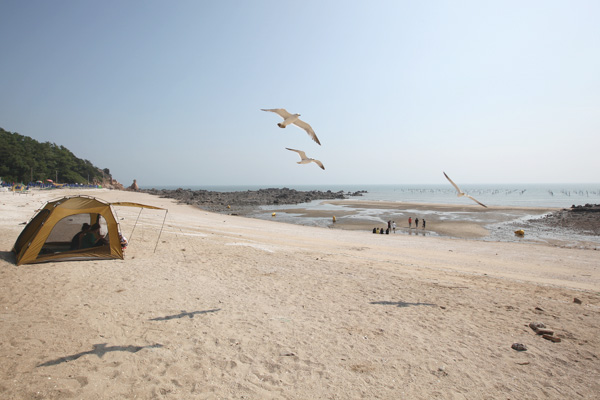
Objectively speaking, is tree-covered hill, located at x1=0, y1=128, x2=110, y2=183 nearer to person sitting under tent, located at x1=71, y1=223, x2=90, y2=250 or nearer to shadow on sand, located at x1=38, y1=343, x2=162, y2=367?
person sitting under tent, located at x1=71, y1=223, x2=90, y2=250

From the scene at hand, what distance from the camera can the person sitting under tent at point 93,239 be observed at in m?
9.84

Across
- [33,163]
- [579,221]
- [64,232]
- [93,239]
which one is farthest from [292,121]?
[33,163]

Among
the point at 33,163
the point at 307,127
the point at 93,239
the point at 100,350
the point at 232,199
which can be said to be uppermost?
the point at 33,163

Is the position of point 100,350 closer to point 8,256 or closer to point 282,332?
point 282,332

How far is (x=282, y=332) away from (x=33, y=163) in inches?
3101

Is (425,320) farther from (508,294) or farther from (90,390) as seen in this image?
(90,390)

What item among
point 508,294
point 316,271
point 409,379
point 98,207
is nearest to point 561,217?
point 508,294

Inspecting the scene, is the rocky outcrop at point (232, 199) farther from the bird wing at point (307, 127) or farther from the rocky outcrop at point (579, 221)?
the rocky outcrop at point (579, 221)

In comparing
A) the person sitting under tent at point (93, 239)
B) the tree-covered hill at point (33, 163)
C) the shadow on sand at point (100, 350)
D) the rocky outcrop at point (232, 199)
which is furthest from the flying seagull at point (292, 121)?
the tree-covered hill at point (33, 163)

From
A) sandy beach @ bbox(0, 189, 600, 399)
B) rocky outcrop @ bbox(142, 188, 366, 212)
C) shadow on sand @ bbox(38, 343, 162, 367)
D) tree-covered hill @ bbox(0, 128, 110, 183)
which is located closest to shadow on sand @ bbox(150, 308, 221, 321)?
sandy beach @ bbox(0, 189, 600, 399)

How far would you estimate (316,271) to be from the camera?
Answer: 409 inches

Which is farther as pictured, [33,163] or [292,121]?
[33,163]

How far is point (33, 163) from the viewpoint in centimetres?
6147

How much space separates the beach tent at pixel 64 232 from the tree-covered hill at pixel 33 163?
204 ft
